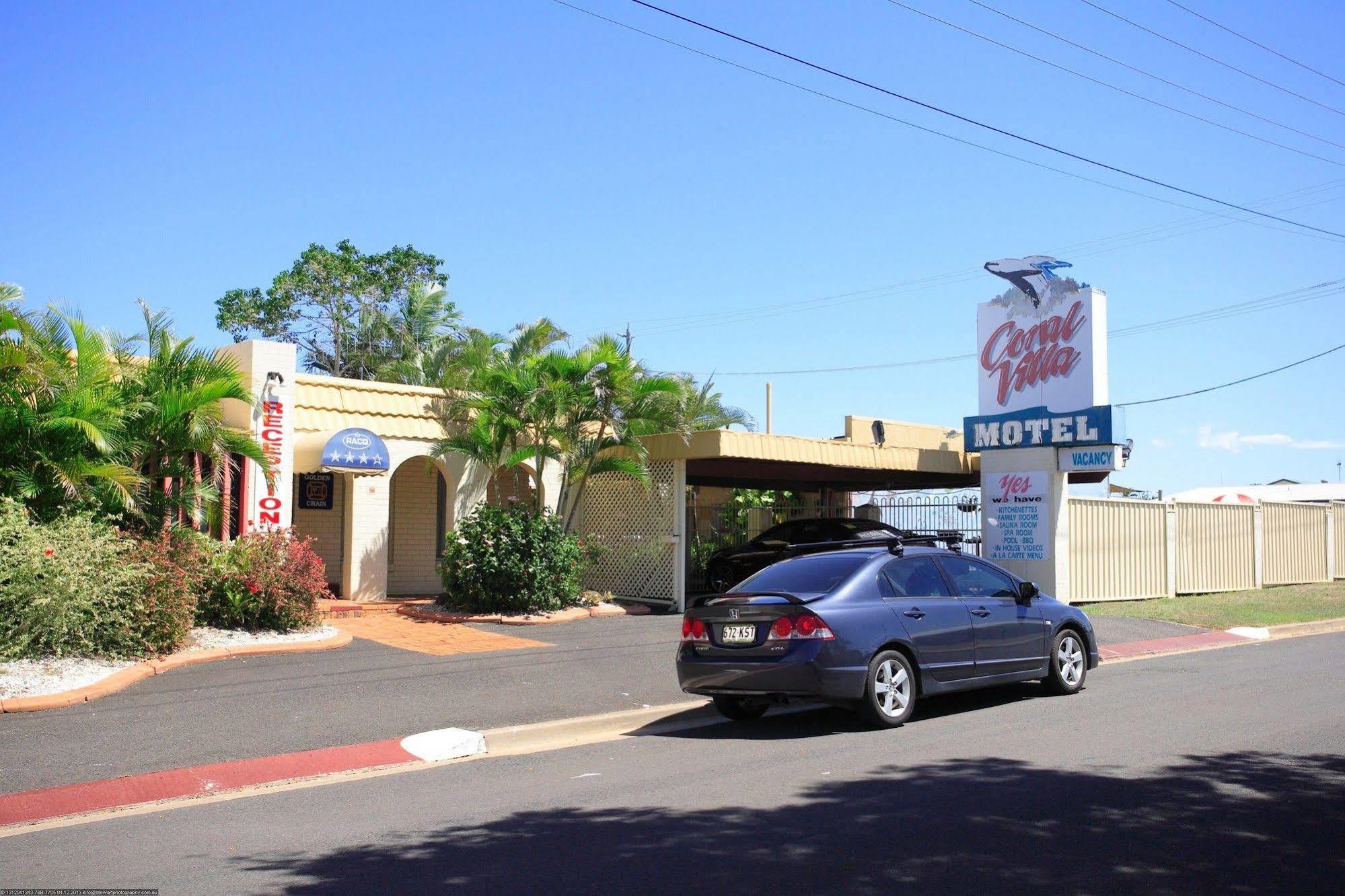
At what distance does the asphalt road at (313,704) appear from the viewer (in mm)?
8805

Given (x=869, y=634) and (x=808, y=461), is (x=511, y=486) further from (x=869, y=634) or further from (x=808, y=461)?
(x=869, y=634)

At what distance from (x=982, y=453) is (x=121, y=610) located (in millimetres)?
14850

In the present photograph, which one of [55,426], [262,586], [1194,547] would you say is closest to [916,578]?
[262,586]

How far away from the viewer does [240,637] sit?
13297 mm

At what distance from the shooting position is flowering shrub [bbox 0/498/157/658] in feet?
35.9

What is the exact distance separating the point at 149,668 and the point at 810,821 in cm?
799

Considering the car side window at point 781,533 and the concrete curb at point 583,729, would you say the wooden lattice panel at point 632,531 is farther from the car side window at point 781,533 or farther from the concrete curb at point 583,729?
the concrete curb at point 583,729

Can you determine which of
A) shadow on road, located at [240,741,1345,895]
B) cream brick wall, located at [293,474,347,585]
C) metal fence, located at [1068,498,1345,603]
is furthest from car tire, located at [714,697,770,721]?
metal fence, located at [1068,498,1345,603]

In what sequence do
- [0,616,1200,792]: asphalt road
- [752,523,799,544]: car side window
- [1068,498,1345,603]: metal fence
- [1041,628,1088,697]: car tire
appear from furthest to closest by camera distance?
[752,523,799,544]: car side window, [1068,498,1345,603]: metal fence, [1041,628,1088,697]: car tire, [0,616,1200,792]: asphalt road

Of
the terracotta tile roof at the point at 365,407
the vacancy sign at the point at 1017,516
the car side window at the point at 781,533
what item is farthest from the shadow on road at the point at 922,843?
the car side window at the point at 781,533

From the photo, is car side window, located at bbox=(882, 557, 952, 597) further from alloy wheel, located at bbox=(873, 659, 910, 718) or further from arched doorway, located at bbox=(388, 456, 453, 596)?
arched doorway, located at bbox=(388, 456, 453, 596)

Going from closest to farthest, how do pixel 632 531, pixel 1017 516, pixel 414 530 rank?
pixel 632 531, pixel 1017 516, pixel 414 530

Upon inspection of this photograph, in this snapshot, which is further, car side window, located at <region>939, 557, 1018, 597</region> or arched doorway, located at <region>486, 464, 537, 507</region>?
arched doorway, located at <region>486, 464, 537, 507</region>

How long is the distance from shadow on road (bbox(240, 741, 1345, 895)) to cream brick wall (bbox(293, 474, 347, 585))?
14301mm
